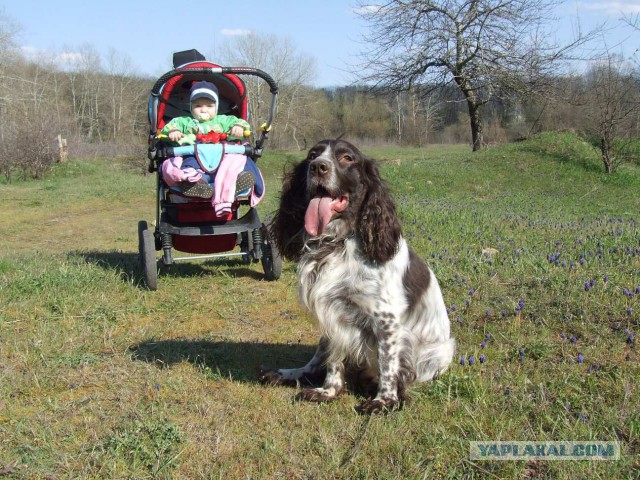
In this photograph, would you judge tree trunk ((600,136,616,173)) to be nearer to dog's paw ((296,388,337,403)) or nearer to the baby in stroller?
the baby in stroller

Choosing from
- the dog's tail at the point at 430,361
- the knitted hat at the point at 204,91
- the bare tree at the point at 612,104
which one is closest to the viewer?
the dog's tail at the point at 430,361

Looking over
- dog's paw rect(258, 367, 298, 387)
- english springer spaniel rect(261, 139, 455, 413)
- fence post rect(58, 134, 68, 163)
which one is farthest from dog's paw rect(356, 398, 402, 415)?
fence post rect(58, 134, 68, 163)

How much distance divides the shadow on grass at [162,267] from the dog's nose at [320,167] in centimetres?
335

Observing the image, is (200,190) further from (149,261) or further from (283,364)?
(283,364)

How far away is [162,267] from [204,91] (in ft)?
7.56

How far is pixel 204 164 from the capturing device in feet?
18.4

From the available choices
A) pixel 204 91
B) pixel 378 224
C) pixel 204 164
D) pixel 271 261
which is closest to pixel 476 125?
pixel 271 261

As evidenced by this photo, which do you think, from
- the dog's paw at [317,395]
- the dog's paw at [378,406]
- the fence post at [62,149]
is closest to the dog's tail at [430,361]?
the dog's paw at [378,406]

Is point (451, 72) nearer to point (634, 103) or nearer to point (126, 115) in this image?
point (634, 103)

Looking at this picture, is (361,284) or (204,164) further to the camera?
(204,164)

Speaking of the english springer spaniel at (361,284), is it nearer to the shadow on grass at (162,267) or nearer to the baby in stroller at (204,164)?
the baby in stroller at (204,164)

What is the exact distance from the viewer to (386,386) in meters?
3.20

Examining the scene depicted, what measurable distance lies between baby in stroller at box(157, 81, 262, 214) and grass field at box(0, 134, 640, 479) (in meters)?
1.04

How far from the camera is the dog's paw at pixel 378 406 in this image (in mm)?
3052
